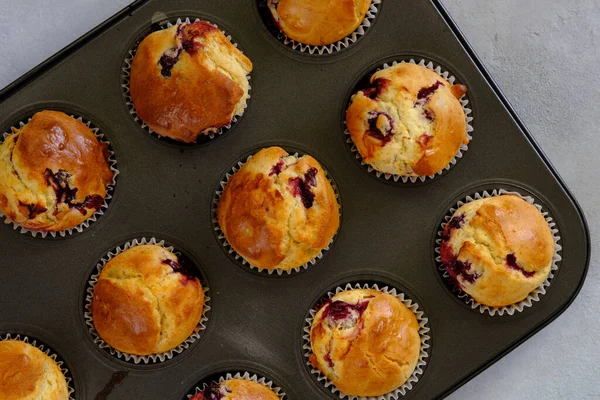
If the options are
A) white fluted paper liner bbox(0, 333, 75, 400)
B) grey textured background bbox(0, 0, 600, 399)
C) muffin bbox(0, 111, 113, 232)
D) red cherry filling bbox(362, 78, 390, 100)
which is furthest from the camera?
grey textured background bbox(0, 0, 600, 399)

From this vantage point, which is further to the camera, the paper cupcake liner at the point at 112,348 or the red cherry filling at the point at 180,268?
the paper cupcake liner at the point at 112,348

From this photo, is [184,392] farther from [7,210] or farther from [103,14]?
[103,14]

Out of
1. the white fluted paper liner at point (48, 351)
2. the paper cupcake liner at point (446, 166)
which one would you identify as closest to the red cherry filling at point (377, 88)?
the paper cupcake liner at point (446, 166)

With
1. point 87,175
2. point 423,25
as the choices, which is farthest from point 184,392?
point 423,25

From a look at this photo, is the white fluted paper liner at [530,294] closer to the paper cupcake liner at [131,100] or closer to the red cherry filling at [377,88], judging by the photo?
the red cherry filling at [377,88]

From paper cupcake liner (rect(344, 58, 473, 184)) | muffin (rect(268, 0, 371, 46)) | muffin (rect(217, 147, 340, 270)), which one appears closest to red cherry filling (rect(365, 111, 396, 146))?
paper cupcake liner (rect(344, 58, 473, 184))

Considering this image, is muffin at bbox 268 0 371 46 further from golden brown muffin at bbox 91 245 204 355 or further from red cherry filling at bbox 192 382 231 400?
red cherry filling at bbox 192 382 231 400

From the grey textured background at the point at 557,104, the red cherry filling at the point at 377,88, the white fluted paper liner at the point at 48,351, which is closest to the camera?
the red cherry filling at the point at 377,88

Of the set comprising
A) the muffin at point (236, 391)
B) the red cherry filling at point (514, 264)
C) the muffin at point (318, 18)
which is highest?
the muffin at point (318, 18)
